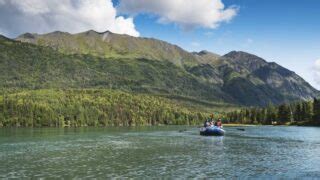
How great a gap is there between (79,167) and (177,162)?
19059 mm

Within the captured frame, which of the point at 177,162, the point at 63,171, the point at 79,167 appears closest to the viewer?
the point at 63,171

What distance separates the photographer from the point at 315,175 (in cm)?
6519

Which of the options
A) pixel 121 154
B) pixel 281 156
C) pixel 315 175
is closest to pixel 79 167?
pixel 121 154

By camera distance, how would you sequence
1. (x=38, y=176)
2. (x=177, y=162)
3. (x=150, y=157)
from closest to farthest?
(x=38, y=176)
(x=177, y=162)
(x=150, y=157)

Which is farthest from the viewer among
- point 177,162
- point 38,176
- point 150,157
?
point 150,157

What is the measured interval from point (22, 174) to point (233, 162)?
39381 mm

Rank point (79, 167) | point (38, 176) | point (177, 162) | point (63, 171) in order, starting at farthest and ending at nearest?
point (177, 162) < point (79, 167) < point (63, 171) < point (38, 176)

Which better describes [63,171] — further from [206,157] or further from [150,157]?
[206,157]

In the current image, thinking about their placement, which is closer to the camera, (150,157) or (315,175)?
(315,175)

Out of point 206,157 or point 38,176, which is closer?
point 38,176

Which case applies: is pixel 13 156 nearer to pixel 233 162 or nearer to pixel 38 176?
pixel 38 176

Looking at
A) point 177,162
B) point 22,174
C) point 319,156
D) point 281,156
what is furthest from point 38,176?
point 319,156

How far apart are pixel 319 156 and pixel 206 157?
2517 cm

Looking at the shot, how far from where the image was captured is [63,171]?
6831 centimetres
